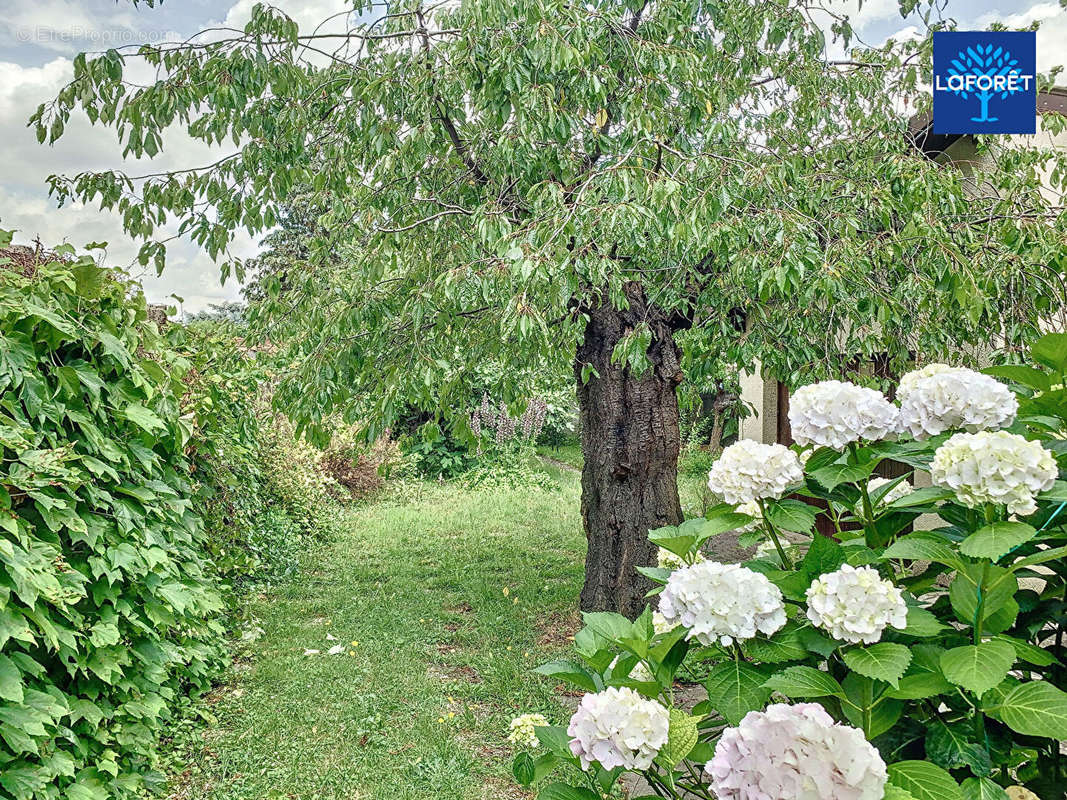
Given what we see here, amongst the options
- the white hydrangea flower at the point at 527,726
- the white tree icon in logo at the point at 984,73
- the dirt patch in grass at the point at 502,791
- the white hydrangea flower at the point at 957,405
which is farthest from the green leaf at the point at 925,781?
the white tree icon in logo at the point at 984,73

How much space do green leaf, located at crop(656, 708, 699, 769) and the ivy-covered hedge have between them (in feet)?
6.14

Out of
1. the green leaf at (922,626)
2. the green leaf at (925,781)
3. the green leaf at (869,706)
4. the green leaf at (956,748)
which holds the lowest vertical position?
the green leaf at (956,748)

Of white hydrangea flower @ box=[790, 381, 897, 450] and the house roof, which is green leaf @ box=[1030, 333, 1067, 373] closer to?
white hydrangea flower @ box=[790, 381, 897, 450]

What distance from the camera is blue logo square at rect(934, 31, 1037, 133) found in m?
5.05

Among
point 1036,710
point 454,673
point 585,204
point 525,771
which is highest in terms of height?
point 585,204

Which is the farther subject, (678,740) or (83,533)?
(83,533)

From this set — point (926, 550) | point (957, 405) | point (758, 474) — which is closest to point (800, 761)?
point (926, 550)

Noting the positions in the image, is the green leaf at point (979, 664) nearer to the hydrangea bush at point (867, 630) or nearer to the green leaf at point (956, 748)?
the hydrangea bush at point (867, 630)

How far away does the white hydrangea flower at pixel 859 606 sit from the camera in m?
1.11

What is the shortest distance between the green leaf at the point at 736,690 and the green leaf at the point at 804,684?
0.04 m

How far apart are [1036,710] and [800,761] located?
1.44ft

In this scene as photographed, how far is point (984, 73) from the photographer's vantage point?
16.8 feet

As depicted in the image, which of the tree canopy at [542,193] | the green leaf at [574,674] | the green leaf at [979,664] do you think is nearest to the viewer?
the green leaf at [979,664]

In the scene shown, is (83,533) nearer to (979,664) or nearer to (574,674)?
(574,674)
